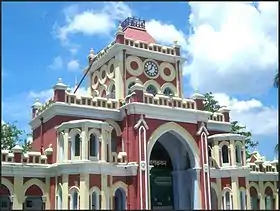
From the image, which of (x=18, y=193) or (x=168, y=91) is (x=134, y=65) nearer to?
(x=168, y=91)

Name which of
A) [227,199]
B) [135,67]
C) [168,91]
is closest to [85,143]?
[135,67]

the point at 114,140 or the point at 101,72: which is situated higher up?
the point at 101,72

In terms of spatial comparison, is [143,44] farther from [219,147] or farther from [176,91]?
[219,147]

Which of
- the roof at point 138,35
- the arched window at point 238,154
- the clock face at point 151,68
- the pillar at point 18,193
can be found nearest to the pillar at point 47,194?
the pillar at point 18,193

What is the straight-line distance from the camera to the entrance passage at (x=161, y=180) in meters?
24.2

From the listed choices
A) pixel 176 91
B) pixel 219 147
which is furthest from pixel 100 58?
pixel 219 147

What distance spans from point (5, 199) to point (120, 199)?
231 inches

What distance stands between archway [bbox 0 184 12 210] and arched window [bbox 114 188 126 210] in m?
5.30

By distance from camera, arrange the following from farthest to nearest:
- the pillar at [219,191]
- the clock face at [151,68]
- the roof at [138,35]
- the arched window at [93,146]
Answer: the roof at [138,35]
the clock face at [151,68]
the pillar at [219,191]
the arched window at [93,146]

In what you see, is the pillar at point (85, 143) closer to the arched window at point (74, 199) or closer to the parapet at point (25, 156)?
the arched window at point (74, 199)

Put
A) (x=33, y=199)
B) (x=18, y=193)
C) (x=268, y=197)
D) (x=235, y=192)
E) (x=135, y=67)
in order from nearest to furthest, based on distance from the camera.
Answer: (x=18, y=193)
(x=33, y=199)
(x=235, y=192)
(x=135, y=67)
(x=268, y=197)

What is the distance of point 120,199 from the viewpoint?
22.3 metres

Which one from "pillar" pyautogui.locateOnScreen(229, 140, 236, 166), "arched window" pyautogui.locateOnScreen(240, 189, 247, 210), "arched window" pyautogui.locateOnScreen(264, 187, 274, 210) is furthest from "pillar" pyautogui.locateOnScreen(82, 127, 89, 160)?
"arched window" pyautogui.locateOnScreen(264, 187, 274, 210)

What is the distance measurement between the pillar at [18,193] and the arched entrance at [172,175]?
698cm
